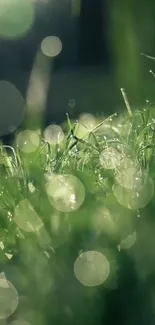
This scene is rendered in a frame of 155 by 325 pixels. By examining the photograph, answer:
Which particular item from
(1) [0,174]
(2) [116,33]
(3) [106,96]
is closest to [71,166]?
(1) [0,174]

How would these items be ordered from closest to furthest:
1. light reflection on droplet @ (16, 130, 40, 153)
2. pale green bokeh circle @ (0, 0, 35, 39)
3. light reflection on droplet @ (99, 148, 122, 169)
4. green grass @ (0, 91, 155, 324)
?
green grass @ (0, 91, 155, 324) → light reflection on droplet @ (99, 148, 122, 169) → light reflection on droplet @ (16, 130, 40, 153) → pale green bokeh circle @ (0, 0, 35, 39)

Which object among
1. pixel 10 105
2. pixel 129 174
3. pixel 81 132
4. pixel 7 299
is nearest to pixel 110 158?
pixel 129 174

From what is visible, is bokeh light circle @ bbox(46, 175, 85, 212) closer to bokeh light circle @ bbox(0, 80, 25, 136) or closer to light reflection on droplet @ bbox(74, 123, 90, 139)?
light reflection on droplet @ bbox(74, 123, 90, 139)

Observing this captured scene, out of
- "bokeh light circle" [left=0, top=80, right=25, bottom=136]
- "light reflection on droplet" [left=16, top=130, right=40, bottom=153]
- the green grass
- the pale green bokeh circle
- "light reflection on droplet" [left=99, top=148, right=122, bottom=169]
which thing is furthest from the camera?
"bokeh light circle" [left=0, top=80, right=25, bottom=136]

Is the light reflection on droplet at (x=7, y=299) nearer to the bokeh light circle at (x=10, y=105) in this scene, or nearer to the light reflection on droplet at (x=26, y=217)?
the light reflection on droplet at (x=26, y=217)

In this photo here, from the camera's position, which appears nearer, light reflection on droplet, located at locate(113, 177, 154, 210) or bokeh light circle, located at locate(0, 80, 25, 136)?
light reflection on droplet, located at locate(113, 177, 154, 210)

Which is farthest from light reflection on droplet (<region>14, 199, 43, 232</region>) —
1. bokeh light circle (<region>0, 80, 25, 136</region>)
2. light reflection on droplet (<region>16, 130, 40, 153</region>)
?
bokeh light circle (<region>0, 80, 25, 136</region>)
